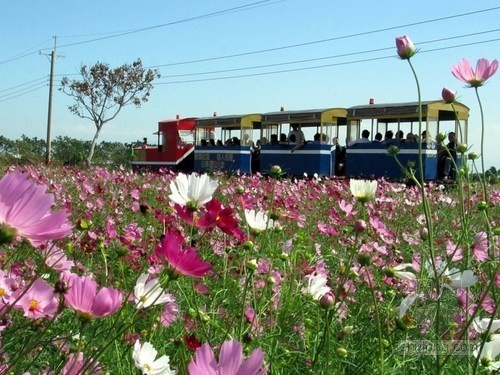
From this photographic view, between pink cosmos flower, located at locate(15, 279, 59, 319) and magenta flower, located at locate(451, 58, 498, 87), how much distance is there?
1053 millimetres

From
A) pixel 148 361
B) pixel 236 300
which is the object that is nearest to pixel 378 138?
pixel 236 300

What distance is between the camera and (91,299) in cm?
82

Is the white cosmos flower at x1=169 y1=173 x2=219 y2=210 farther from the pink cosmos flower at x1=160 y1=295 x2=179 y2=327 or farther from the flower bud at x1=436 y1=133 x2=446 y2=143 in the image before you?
the flower bud at x1=436 y1=133 x2=446 y2=143

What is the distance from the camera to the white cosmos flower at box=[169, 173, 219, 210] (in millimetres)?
1187

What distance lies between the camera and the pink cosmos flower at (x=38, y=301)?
1015 mm

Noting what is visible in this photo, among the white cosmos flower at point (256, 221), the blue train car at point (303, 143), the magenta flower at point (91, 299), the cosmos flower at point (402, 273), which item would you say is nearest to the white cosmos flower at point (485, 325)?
the cosmos flower at point (402, 273)

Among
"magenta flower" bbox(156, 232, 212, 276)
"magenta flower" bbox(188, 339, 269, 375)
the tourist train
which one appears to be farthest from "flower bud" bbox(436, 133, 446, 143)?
the tourist train

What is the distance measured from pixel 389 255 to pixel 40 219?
223 centimetres

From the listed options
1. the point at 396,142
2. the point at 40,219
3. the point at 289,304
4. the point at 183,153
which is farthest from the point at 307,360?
the point at 183,153

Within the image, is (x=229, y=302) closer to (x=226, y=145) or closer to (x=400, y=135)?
(x=400, y=135)

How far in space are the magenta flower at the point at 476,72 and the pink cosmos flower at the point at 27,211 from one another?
4.01 feet

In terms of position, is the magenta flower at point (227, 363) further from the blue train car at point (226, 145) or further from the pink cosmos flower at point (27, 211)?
the blue train car at point (226, 145)

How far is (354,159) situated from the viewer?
687 inches

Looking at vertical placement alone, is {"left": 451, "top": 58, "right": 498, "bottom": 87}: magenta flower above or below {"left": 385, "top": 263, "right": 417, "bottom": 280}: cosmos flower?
above
